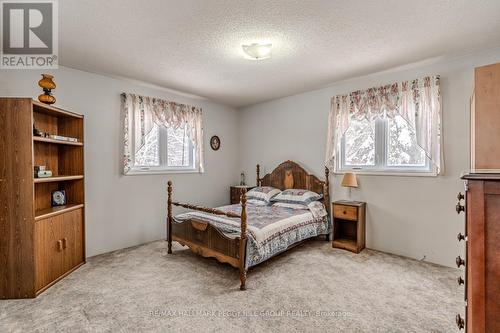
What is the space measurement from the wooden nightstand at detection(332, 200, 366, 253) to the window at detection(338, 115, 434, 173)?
0.60 metres

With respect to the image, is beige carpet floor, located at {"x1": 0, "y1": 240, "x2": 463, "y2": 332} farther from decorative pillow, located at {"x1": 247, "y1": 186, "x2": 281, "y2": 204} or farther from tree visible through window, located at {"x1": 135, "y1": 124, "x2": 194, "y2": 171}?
tree visible through window, located at {"x1": 135, "y1": 124, "x2": 194, "y2": 171}

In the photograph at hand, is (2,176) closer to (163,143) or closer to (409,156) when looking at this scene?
(163,143)

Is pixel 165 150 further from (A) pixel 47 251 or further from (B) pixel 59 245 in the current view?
(A) pixel 47 251

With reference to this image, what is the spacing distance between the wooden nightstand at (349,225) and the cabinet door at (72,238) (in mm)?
3400

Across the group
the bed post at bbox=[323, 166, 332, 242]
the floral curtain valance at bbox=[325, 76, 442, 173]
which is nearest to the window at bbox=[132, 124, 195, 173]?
the bed post at bbox=[323, 166, 332, 242]

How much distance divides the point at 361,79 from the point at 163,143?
130 inches

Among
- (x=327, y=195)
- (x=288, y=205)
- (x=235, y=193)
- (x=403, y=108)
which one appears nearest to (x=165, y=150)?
(x=235, y=193)

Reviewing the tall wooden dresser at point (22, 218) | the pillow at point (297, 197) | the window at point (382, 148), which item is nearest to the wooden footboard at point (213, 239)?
the tall wooden dresser at point (22, 218)

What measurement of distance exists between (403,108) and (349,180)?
3.83 feet

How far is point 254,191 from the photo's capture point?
452 centimetres

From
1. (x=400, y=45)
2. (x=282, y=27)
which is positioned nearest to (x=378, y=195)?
(x=400, y=45)

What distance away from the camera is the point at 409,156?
332 cm

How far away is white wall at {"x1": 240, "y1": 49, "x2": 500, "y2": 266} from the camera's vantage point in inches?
114

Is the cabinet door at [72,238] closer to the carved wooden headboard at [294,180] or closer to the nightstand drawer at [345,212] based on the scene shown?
the carved wooden headboard at [294,180]
